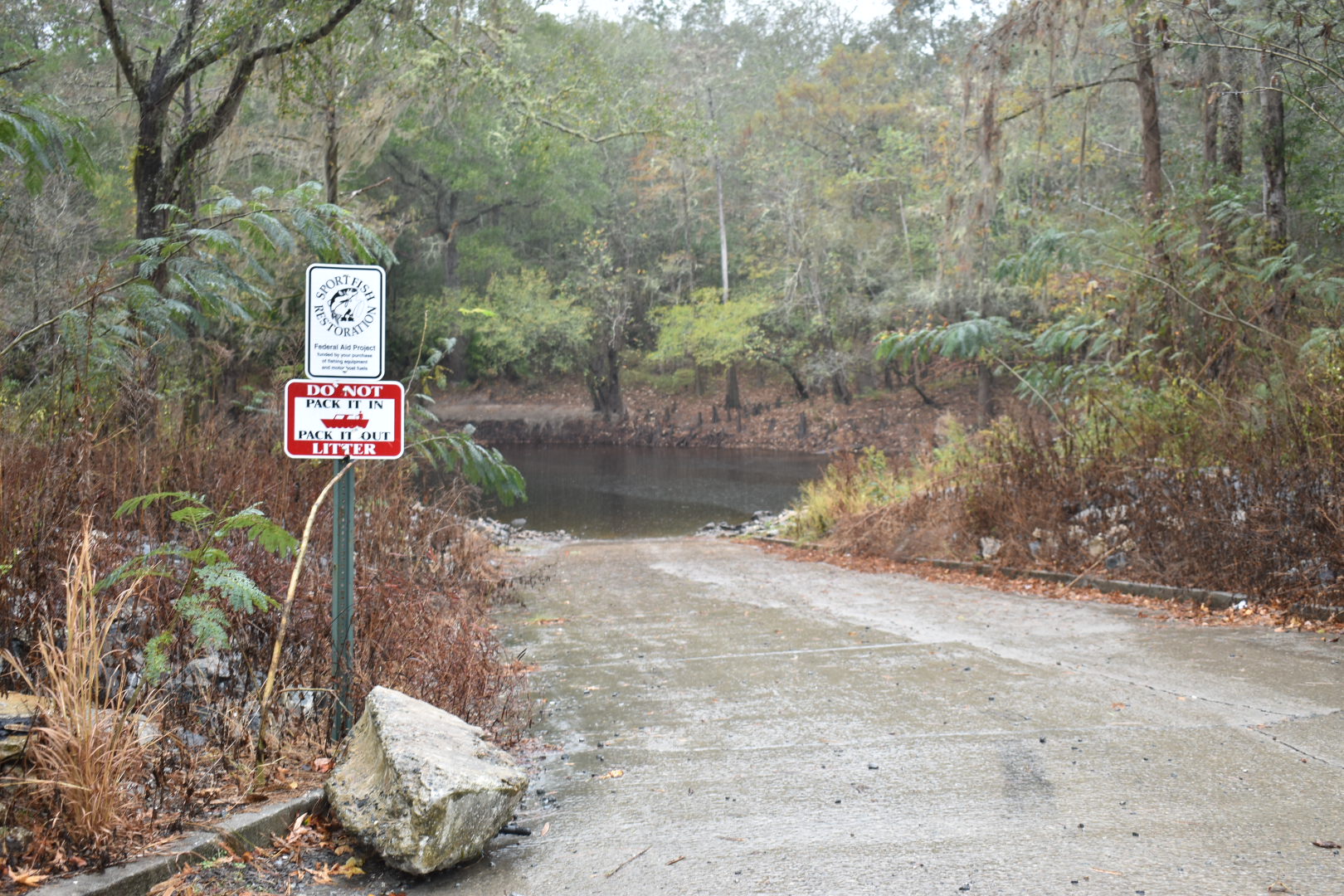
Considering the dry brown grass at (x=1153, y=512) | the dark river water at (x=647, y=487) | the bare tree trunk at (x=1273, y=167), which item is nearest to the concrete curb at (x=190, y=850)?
the dry brown grass at (x=1153, y=512)

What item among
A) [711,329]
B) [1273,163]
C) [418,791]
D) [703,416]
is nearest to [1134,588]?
[1273,163]

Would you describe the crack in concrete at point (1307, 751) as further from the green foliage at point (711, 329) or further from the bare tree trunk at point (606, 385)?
the bare tree trunk at point (606, 385)

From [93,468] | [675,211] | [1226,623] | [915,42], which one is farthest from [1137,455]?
[915,42]

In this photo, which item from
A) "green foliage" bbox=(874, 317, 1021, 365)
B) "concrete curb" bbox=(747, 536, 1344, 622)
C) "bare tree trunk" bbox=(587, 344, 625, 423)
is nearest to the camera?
"concrete curb" bbox=(747, 536, 1344, 622)

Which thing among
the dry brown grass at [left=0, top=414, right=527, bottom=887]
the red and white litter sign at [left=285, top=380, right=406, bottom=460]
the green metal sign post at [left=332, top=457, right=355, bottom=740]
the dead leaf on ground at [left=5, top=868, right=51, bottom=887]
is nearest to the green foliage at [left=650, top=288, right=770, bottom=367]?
the dry brown grass at [left=0, top=414, right=527, bottom=887]

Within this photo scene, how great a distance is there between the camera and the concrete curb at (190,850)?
3303 mm

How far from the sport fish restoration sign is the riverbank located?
33.6m

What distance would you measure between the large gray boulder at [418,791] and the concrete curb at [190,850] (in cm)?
17

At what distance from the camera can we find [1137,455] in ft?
34.0

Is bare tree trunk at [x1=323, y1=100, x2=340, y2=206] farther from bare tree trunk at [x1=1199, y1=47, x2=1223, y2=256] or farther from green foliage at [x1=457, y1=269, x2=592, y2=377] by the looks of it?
green foliage at [x1=457, y1=269, x2=592, y2=377]

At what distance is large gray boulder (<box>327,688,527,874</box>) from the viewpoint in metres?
3.78

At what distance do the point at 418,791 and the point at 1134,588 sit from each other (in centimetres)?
783

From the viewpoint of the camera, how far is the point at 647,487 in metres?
30.8

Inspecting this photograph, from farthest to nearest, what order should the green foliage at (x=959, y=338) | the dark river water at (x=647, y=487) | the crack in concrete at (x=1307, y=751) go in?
the dark river water at (x=647, y=487)
the green foliage at (x=959, y=338)
the crack in concrete at (x=1307, y=751)
